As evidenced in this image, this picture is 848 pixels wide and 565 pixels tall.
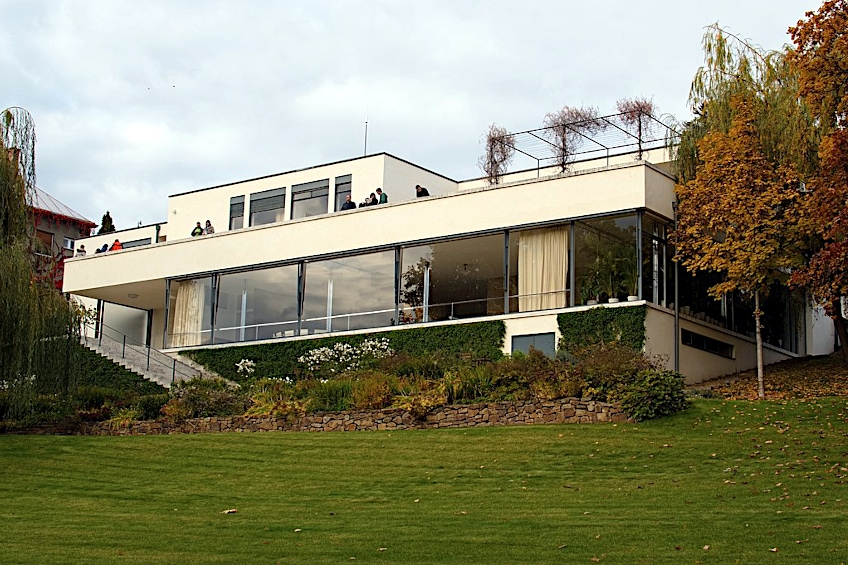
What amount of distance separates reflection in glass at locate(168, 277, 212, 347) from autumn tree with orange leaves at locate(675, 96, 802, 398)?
1689 centimetres

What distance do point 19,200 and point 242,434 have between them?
6.80 metres

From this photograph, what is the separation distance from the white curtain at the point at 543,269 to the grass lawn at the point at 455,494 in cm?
803

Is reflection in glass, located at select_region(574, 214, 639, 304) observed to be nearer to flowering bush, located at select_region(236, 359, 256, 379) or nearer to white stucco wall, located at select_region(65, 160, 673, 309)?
white stucco wall, located at select_region(65, 160, 673, 309)

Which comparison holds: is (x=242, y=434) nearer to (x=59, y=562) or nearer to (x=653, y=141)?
(x=59, y=562)

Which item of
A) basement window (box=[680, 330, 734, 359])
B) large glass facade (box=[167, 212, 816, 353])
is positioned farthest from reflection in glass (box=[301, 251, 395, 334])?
basement window (box=[680, 330, 734, 359])

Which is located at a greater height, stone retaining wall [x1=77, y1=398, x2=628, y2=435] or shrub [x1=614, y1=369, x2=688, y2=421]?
shrub [x1=614, y1=369, x2=688, y2=421]

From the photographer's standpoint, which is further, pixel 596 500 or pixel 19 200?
pixel 19 200

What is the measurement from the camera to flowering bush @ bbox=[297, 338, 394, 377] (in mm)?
30531

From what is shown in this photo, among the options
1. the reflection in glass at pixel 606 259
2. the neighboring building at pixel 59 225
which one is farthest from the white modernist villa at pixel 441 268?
the neighboring building at pixel 59 225

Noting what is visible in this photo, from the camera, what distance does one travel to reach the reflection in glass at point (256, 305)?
113ft

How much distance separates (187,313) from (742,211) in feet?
64.1

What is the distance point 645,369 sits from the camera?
71.5ft

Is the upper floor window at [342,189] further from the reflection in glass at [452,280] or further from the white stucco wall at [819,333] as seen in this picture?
the white stucco wall at [819,333]

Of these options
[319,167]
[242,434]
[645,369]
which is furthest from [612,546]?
[319,167]
